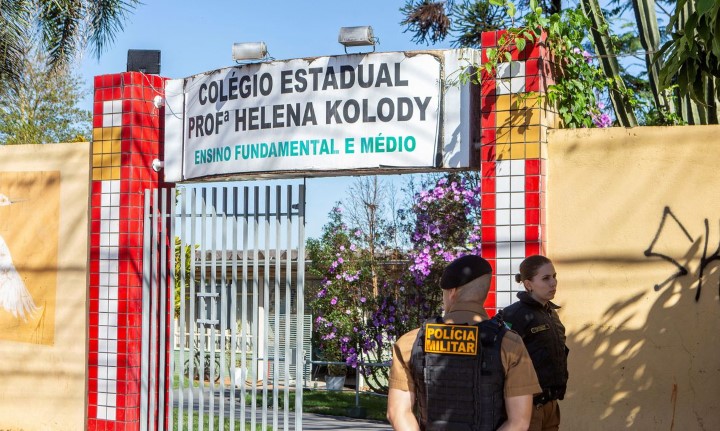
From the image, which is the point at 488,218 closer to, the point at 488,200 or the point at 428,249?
the point at 488,200

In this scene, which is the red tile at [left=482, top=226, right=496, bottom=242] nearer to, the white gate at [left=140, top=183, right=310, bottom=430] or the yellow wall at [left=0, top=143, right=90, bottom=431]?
the white gate at [left=140, top=183, right=310, bottom=430]

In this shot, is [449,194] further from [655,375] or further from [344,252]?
[655,375]

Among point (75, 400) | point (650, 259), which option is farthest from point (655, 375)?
point (75, 400)

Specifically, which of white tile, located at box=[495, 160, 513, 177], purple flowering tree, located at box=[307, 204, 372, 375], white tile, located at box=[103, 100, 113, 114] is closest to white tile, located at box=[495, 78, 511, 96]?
white tile, located at box=[495, 160, 513, 177]

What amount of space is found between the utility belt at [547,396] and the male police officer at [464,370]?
5.18 ft

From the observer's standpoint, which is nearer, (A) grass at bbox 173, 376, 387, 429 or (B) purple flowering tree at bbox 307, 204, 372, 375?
(A) grass at bbox 173, 376, 387, 429

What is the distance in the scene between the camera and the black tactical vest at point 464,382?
12.4 ft

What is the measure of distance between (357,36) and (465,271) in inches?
159

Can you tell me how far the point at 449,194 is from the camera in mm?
13828

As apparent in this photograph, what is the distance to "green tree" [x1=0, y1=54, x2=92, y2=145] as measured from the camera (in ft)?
96.7

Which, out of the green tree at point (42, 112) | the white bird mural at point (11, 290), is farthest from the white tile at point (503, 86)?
the green tree at point (42, 112)

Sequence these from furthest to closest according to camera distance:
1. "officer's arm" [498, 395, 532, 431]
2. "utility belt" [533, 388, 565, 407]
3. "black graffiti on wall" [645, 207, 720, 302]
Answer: "black graffiti on wall" [645, 207, 720, 302] → "utility belt" [533, 388, 565, 407] → "officer's arm" [498, 395, 532, 431]

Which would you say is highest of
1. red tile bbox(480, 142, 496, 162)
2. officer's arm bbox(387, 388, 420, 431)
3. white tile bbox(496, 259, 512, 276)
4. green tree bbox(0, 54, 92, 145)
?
green tree bbox(0, 54, 92, 145)

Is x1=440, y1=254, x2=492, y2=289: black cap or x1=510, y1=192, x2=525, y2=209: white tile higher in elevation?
x1=510, y1=192, x2=525, y2=209: white tile
